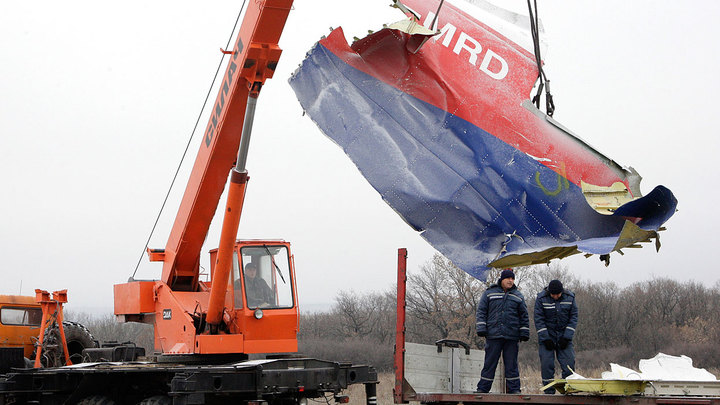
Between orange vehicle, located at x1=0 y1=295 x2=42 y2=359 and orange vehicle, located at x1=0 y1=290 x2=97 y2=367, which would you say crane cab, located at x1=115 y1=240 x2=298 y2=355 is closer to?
orange vehicle, located at x1=0 y1=290 x2=97 y2=367

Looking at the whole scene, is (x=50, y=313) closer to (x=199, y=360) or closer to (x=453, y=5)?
(x=199, y=360)

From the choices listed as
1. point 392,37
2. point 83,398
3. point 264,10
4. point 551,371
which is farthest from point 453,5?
point 83,398

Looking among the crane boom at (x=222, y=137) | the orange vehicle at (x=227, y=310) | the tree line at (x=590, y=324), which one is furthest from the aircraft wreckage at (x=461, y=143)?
the tree line at (x=590, y=324)

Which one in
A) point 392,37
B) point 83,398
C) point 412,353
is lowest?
point 83,398

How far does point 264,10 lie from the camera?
8.13 meters

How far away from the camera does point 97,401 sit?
9.11 m

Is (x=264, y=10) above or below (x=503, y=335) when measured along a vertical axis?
above

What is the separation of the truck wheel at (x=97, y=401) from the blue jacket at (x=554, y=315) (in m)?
4.96

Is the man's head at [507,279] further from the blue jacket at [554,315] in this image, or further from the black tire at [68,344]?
the black tire at [68,344]

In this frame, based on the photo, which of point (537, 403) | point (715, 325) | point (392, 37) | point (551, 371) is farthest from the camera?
point (715, 325)

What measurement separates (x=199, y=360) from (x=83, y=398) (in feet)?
4.98

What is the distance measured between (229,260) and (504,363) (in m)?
3.23

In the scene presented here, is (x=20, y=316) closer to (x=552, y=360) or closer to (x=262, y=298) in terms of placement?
(x=262, y=298)

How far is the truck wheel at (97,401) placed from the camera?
29.8 feet
